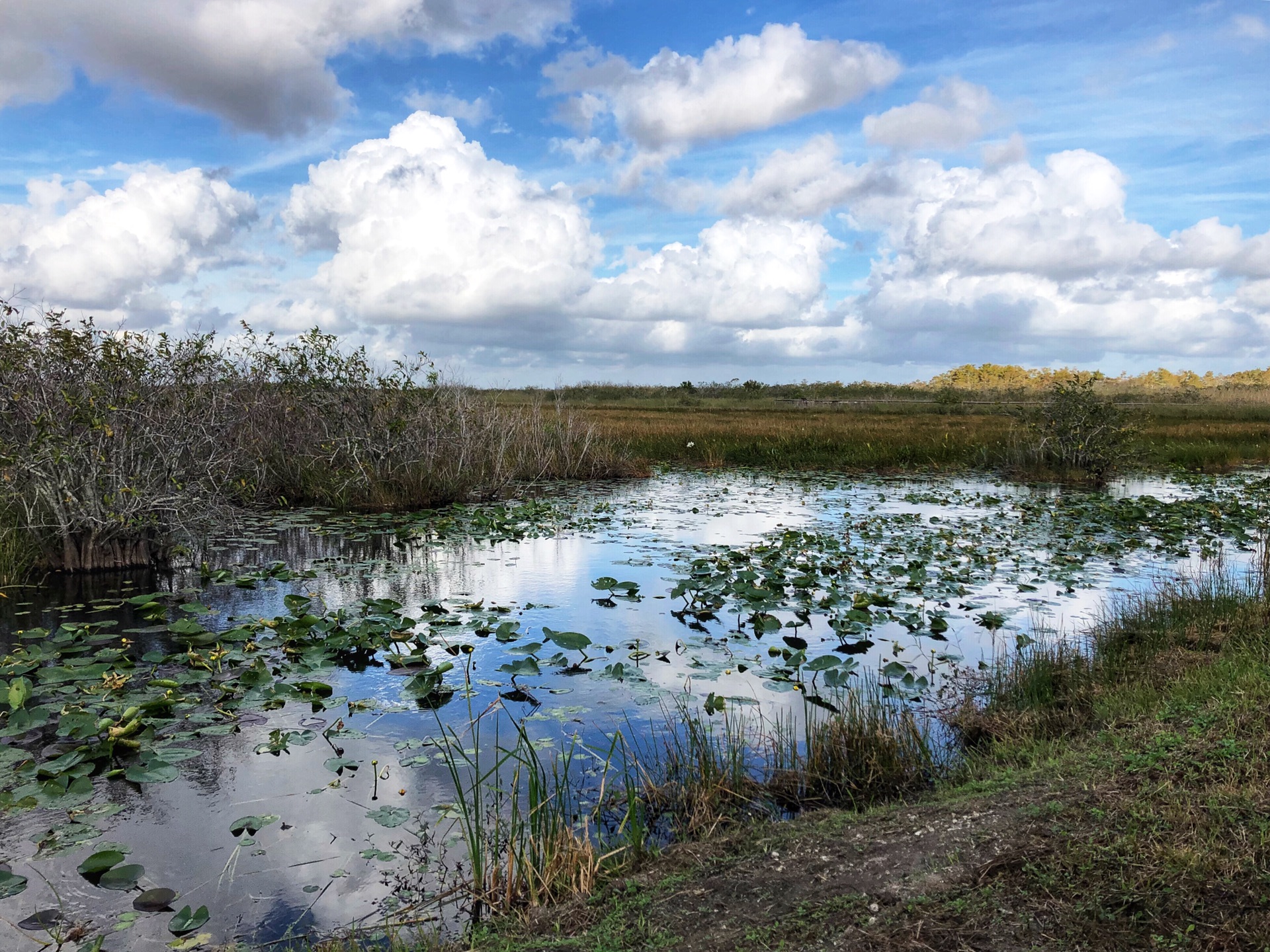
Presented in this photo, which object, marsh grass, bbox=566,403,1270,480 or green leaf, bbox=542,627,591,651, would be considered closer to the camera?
green leaf, bbox=542,627,591,651

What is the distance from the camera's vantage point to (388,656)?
6.84 metres

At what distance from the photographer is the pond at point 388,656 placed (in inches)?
158

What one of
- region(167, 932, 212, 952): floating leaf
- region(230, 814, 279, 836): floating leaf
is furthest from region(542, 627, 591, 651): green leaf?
region(167, 932, 212, 952): floating leaf

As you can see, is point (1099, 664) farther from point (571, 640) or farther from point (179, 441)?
point (179, 441)

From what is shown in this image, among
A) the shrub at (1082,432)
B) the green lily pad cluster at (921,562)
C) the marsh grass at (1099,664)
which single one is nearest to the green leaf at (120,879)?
the green lily pad cluster at (921,562)

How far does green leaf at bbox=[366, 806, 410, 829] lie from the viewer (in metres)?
4.34

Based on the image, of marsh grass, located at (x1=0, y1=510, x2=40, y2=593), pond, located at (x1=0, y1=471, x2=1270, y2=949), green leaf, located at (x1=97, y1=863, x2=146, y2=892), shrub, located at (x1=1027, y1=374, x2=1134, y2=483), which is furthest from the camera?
shrub, located at (x1=1027, y1=374, x2=1134, y2=483)

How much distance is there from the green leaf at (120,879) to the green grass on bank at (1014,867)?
1.34 metres

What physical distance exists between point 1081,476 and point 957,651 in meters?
15.6

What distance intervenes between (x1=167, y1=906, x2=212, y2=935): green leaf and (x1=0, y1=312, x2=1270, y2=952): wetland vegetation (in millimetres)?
10

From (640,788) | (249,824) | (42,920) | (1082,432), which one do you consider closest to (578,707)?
(640,788)

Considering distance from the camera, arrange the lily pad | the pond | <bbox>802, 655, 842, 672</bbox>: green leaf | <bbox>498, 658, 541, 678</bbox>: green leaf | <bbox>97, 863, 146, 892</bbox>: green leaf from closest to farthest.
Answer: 1. the lily pad
2. <bbox>97, 863, 146, 892</bbox>: green leaf
3. the pond
4. <bbox>802, 655, 842, 672</bbox>: green leaf
5. <bbox>498, 658, 541, 678</bbox>: green leaf

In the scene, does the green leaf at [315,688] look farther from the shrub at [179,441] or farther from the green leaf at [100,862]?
the shrub at [179,441]

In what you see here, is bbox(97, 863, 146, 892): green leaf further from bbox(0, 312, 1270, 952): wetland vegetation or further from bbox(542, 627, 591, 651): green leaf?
bbox(542, 627, 591, 651): green leaf
